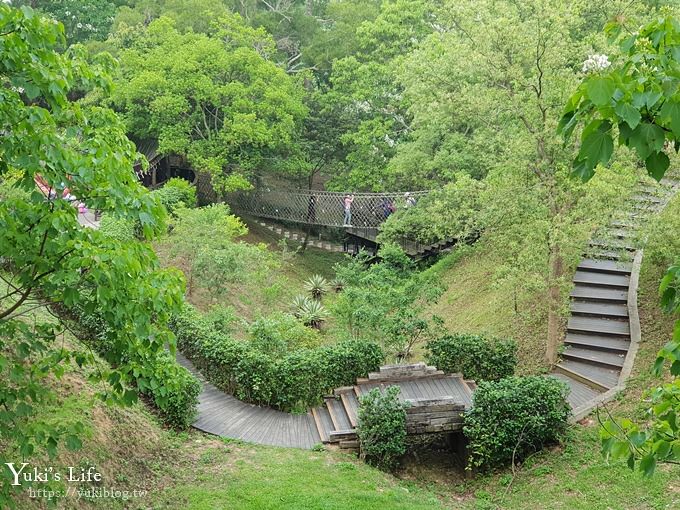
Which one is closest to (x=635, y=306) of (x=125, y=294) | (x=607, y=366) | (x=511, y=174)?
(x=607, y=366)

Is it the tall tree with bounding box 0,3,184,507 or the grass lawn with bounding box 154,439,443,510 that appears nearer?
the tall tree with bounding box 0,3,184,507

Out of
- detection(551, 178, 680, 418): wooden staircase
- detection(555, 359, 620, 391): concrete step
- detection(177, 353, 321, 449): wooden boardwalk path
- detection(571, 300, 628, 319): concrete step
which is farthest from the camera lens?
detection(571, 300, 628, 319): concrete step

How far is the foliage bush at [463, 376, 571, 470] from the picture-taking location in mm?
8938

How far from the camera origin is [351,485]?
804cm

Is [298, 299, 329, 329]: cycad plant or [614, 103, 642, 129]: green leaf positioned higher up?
[614, 103, 642, 129]: green leaf

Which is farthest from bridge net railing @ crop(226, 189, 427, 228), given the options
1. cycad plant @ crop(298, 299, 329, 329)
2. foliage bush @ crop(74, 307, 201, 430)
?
foliage bush @ crop(74, 307, 201, 430)

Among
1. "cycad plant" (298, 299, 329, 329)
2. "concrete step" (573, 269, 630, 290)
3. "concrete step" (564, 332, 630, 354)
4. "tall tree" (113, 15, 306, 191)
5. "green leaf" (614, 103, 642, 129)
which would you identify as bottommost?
"concrete step" (564, 332, 630, 354)

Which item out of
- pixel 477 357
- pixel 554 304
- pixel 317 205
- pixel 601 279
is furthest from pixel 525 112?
pixel 317 205

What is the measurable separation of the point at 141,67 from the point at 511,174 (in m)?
14.8

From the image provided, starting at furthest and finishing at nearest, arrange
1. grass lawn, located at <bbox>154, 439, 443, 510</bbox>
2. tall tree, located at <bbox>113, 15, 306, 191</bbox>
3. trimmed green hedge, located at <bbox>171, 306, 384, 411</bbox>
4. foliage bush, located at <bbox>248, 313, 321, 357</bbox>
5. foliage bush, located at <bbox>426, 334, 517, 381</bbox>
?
tall tree, located at <bbox>113, 15, 306, 191</bbox> → foliage bush, located at <bbox>248, 313, 321, 357</bbox> → foliage bush, located at <bbox>426, 334, 517, 381</bbox> → trimmed green hedge, located at <bbox>171, 306, 384, 411</bbox> → grass lawn, located at <bbox>154, 439, 443, 510</bbox>

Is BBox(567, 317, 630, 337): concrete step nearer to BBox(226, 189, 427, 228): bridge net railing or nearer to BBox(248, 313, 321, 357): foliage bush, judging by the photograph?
BBox(248, 313, 321, 357): foliage bush

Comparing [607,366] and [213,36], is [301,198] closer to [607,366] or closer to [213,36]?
[213,36]

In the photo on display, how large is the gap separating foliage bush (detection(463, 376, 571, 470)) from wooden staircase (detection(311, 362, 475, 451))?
40 centimetres

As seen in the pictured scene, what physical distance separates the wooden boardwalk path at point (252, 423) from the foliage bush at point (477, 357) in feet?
8.39
